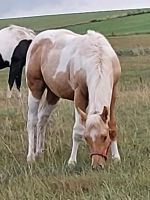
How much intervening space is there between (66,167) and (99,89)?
90 cm

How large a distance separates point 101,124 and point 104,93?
0.47 meters

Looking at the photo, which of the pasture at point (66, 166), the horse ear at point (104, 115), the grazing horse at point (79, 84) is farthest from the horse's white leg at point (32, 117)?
the horse ear at point (104, 115)

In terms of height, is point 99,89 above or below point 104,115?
above

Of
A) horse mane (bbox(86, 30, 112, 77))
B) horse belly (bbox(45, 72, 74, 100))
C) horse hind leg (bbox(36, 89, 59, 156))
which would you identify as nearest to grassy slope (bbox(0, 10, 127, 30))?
horse hind leg (bbox(36, 89, 59, 156))

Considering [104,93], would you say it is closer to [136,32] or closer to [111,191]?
[111,191]

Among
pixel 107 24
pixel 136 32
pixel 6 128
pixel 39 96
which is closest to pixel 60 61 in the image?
pixel 39 96

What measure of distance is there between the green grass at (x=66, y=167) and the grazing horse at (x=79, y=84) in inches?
8.6

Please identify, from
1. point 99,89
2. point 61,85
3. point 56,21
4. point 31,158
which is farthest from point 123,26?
point 99,89

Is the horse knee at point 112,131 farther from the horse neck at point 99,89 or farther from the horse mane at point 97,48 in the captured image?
the horse mane at point 97,48

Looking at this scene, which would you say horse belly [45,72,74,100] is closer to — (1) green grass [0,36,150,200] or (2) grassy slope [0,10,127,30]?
(1) green grass [0,36,150,200]

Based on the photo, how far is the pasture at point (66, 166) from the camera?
481 cm

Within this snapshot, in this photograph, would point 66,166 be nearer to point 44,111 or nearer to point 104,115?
point 104,115

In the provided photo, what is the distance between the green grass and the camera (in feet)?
15.8

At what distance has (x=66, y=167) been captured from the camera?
5879 mm
